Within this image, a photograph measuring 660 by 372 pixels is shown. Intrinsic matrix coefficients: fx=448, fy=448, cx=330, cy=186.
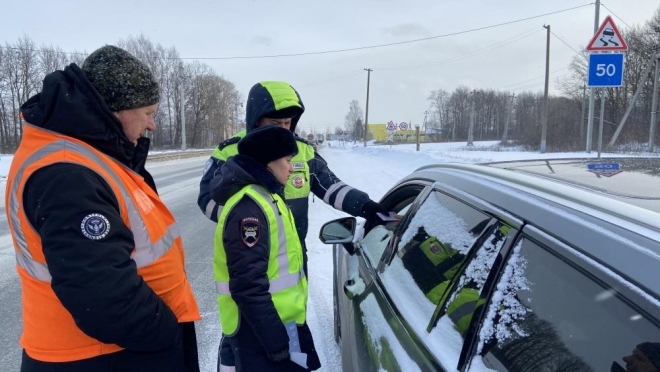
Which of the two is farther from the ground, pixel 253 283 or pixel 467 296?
pixel 467 296

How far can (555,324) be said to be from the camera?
1.13 meters

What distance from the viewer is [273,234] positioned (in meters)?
1.96

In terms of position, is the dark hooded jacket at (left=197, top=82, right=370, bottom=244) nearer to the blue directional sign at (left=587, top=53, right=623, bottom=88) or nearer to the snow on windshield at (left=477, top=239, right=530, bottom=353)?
the snow on windshield at (left=477, top=239, right=530, bottom=353)

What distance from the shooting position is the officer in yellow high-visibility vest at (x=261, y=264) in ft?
6.20

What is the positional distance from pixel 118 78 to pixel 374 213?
5.93ft

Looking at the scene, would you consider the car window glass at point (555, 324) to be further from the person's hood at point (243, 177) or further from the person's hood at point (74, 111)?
the person's hood at point (74, 111)

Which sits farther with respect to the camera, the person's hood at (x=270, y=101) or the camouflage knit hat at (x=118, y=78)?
the person's hood at (x=270, y=101)

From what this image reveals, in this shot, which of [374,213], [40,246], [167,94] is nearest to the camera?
[40,246]

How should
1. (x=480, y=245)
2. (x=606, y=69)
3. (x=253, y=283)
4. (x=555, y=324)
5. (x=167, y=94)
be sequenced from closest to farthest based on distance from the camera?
(x=555, y=324)
(x=480, y=245)
(x=253, y=283)
(x=606, y=69)
(x=167, y=94)

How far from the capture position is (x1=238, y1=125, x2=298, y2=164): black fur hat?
2.09 metres

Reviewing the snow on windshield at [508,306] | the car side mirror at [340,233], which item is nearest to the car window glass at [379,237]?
the car side mirror at [340,233]

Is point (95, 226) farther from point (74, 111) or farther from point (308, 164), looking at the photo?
point (308, 164)

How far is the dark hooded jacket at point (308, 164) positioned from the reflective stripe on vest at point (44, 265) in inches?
45.7

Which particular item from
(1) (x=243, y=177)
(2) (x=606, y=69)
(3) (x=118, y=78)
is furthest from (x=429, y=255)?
(2) (x=606, y=69)
